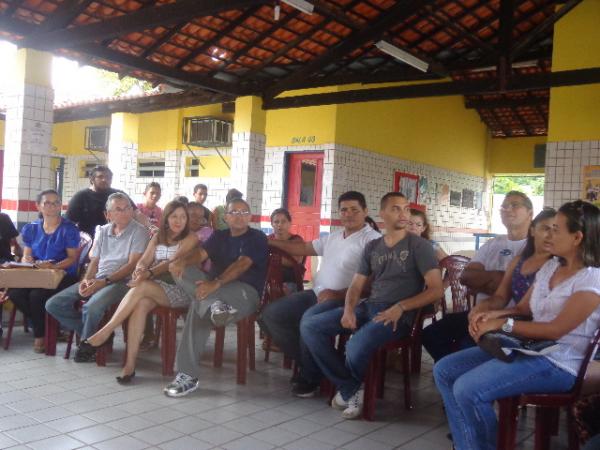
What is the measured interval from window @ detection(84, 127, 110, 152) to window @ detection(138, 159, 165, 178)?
1.28m

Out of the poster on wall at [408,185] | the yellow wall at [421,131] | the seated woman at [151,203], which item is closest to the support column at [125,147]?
the yellow wall at [421,131]

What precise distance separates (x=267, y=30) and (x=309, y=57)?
1079mm

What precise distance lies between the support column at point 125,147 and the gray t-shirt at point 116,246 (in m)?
6.74

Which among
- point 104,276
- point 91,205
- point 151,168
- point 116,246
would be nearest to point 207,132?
point 151,168

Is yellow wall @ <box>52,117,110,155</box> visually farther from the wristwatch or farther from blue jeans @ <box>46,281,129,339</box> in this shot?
the wristwatch

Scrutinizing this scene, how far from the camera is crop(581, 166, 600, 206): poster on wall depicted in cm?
677

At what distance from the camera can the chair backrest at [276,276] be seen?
4.04 meters

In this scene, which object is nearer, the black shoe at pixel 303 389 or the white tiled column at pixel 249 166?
the black shoe at pixel 303 389

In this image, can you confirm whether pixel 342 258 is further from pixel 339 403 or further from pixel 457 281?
pixel 339 403

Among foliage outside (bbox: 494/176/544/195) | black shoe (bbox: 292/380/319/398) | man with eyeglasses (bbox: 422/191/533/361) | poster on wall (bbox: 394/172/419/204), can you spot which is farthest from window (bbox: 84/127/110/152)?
foliage outside (bbox: 494/176/544/195)

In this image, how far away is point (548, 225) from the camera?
9.00ft

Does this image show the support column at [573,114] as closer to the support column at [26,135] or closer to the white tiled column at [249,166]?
the white tiled column at [249,166]

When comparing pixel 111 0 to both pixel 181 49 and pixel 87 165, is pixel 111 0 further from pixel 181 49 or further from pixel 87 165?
pixel 87 165

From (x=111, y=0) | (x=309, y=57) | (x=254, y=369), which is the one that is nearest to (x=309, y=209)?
(x=309, y=57)
